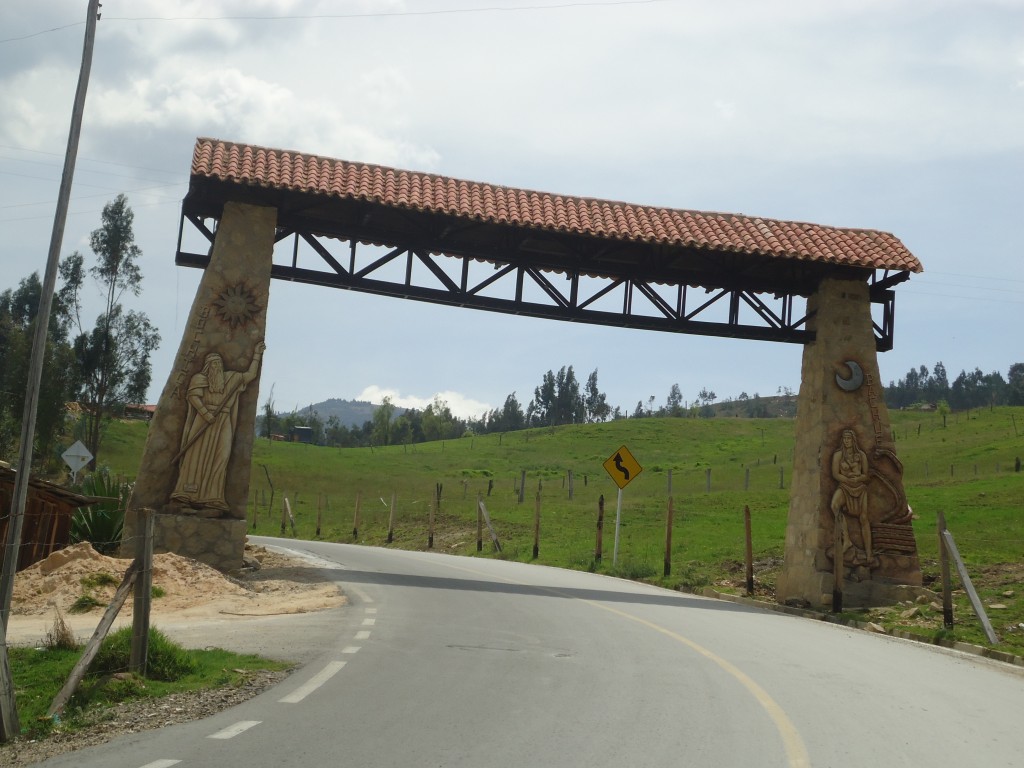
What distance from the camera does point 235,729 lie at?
656 centimetres

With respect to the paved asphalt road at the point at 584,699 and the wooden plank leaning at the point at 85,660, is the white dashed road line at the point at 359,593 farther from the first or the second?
the wooden plank leaning at the point at 85,660

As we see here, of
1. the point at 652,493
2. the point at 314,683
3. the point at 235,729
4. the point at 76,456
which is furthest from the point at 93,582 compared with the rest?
the point at 652,493

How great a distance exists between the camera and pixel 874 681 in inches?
389

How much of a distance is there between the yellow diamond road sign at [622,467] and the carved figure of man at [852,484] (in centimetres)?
686

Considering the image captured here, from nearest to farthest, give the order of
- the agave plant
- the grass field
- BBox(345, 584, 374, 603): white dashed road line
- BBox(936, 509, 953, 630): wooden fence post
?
1. BBox(936, 509, 953, 630): wooden fence post
2. BBox(345, 584, 374, 603): white dashed road line
3. the agave plant
4. the grass field

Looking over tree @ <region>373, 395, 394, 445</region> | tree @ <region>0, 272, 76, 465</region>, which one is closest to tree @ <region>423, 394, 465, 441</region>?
tree @ <region>373, 395, 394, 445</region>

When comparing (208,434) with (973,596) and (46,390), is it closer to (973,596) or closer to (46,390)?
(973,596)

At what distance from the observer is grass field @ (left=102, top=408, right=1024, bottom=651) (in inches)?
1013

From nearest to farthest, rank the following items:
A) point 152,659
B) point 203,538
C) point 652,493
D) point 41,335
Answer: point 152,659 → point 41,335 → point 203,538 → point 652,493

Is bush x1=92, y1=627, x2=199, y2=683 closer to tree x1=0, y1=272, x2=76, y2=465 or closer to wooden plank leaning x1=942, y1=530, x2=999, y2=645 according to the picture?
wooden plank leaning x1=942, y1=530, x2=999, y2=645

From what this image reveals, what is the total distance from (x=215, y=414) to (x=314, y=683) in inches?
458

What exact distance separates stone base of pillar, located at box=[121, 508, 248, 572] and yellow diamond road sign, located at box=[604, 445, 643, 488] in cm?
1114

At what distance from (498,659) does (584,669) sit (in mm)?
913

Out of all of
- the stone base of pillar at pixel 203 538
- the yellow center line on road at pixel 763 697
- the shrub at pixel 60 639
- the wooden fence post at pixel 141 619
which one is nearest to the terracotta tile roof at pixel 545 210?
the stone base of pillar at pixel 203 538
